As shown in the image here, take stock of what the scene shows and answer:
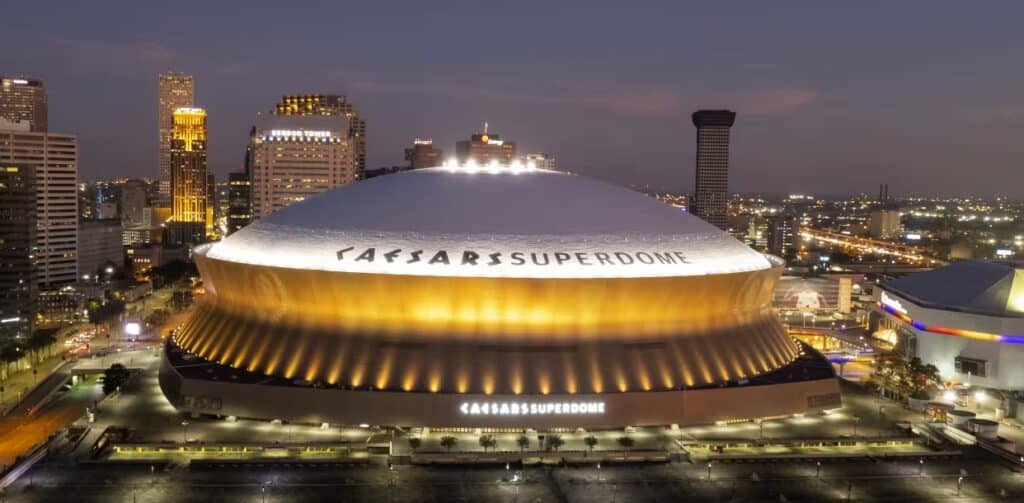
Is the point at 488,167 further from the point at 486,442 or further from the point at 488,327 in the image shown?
the point at 486,442

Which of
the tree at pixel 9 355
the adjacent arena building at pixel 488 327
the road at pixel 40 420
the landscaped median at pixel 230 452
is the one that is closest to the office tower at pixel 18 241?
the tree at pixel 9 355

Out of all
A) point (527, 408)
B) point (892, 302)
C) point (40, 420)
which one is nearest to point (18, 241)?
point (40, 420)

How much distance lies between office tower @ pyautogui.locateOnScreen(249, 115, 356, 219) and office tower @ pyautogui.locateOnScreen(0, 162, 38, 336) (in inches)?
3087

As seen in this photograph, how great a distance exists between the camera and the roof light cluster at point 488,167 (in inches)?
2370

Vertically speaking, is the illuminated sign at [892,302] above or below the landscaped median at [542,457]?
above

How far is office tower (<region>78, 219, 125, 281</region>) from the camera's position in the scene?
164 metres

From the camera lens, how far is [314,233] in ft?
169

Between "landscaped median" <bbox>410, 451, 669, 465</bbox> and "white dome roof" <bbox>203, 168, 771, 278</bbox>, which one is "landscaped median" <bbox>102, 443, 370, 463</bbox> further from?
"white dome roof" <bbox>203, 168, 771, 278</bbox>

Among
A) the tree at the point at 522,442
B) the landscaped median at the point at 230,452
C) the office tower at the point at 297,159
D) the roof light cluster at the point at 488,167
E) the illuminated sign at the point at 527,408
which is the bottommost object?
the landscaped median at the point at 230,452

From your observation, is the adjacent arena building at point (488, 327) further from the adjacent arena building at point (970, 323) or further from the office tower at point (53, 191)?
the office tower at point (53, 191)

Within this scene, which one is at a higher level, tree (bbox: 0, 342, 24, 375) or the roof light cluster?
the roof light cluster

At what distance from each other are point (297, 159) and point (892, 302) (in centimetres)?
13167

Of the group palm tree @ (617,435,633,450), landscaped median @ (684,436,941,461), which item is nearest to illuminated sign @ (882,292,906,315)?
landscaped median @ (684,436,941,461)

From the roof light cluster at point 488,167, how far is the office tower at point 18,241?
180 feet
